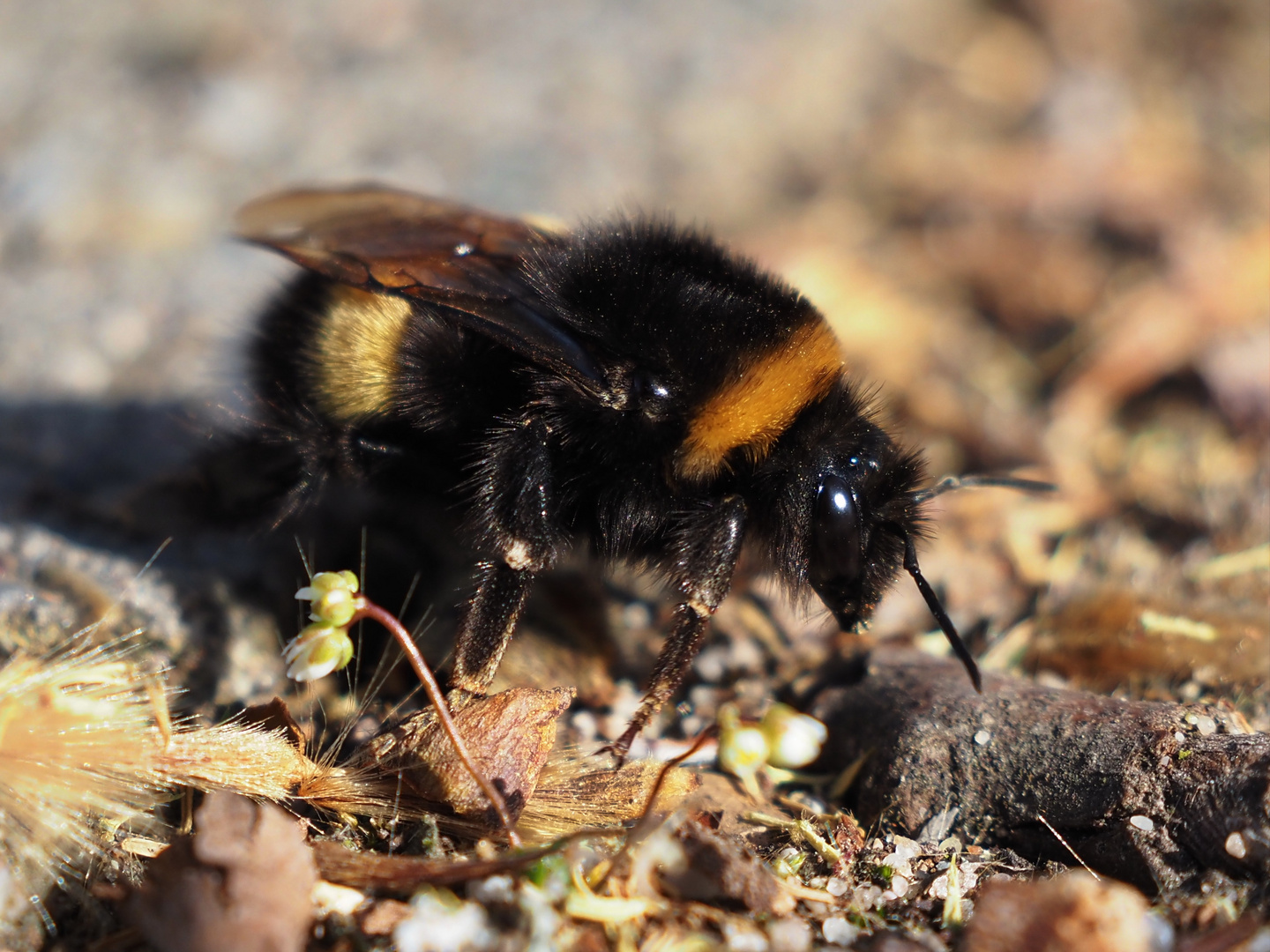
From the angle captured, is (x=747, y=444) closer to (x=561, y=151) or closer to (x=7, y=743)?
(x=7, y=743)

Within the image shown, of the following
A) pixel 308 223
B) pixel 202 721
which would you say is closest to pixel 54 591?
pixel 202 721

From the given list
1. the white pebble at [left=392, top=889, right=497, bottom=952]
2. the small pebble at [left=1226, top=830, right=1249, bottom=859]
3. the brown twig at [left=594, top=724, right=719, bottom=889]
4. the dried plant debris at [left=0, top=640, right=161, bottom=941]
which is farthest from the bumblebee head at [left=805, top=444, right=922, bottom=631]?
the dried plant debris at [left=0, top=640, right=161, bottom=941]

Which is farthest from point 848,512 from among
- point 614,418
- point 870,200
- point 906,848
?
point 870,200

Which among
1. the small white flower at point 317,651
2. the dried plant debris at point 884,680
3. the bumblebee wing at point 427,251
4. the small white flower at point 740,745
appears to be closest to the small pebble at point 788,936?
the dried plant debris at point 884,680

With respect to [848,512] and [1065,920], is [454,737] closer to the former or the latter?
[848,512]

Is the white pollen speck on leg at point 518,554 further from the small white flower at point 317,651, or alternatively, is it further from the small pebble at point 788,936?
the small pebble at point 788,936

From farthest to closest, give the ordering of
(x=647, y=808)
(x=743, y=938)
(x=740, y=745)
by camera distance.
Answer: (x=740, y=745) < (x=647, y=808) < (x=743, y=938)
